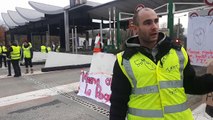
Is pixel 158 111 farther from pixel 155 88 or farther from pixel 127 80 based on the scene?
pixel 127 80

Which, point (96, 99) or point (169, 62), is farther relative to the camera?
point (96, 99)

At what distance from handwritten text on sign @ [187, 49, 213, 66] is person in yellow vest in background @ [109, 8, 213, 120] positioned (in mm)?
3685

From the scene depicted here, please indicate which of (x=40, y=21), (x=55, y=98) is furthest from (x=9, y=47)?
(x=40, y=21)

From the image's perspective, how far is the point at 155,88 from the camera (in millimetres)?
1896

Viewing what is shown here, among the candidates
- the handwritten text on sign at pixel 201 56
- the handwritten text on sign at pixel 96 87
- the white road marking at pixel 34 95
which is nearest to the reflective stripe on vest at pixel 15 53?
the white road marking at pixel 34 95

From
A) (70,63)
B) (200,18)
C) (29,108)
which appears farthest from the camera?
(70,63)

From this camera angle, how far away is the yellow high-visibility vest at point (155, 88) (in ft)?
6.19

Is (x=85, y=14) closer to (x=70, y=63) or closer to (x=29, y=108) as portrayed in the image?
(x=70, y=63)

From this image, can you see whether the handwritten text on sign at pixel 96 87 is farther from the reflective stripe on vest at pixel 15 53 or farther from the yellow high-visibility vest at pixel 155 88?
the reflective stripe on vest at pixel 15 53

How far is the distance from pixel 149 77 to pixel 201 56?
4.13m

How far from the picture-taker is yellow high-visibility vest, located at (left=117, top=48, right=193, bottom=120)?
6.19 feet

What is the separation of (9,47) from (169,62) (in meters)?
13.2

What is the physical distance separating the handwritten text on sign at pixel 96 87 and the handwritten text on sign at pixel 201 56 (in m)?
2.10

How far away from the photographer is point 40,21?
1309 inches
